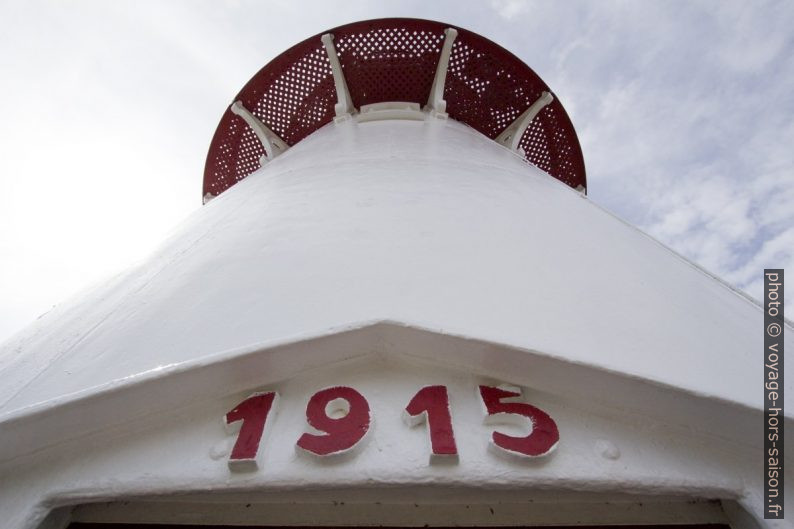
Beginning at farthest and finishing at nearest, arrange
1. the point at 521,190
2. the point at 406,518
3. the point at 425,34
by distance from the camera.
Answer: the point at 425,34 < the point at 521,190 < the point at 406,518

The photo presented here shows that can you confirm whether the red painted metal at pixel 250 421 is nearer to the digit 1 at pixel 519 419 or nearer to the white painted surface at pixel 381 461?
the white painted surface at pixel 381 461

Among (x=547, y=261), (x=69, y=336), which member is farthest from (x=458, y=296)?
(x=69, y=336)

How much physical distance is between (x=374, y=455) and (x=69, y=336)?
3.62 ft

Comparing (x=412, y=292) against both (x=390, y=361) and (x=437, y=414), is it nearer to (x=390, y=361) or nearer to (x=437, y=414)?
(x=390, y=361)

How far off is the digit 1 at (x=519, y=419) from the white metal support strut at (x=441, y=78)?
134 inches

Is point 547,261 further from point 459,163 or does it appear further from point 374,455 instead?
point 459,163

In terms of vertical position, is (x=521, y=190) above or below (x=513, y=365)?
above

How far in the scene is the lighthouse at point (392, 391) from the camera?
104 cm

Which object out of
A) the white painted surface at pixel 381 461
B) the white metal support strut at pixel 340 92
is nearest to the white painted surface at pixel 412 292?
the white painted surface at pixel 381 461

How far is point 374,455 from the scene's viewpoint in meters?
1.02

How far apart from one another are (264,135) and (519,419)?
403cm

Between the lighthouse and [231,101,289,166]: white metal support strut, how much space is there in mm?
2824

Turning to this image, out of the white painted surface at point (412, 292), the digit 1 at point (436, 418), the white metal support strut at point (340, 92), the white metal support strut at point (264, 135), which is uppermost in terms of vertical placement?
the white metal support strut at point (340, 92)

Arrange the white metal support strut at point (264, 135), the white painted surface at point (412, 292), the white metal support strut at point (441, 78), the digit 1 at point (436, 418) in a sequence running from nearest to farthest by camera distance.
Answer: the digit 1 at point (436, 418), the white painted surface at point (412, 292), the white metal support strut at point (441, 78), the white metal support strut at point (264, 135)
